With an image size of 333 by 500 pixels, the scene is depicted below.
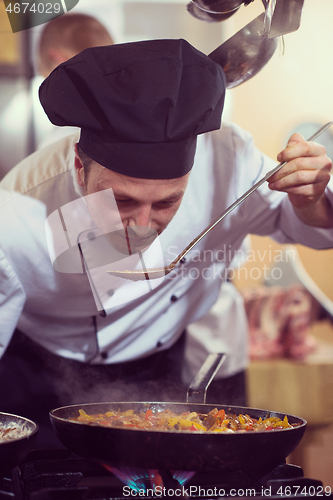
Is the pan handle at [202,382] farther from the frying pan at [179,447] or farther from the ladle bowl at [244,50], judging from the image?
the ladle bowl at [244,50]

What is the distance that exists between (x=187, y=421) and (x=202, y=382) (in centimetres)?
23

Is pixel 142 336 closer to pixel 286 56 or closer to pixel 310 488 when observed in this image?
pixel 310 488

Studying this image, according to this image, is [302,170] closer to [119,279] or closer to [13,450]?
[119,279]

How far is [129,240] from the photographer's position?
100 cm

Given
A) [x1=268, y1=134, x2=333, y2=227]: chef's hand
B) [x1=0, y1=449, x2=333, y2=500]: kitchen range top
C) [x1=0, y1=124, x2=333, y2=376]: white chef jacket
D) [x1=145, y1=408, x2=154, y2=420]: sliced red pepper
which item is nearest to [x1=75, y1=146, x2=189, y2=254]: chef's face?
[x1=0, y1=124, x2=333, y2=376]: white chef jacket

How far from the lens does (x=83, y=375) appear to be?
1.30 m

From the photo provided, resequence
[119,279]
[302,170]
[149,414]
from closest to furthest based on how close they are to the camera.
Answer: [149,414]
[302,170]
[119,279]

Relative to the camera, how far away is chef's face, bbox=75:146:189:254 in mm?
875

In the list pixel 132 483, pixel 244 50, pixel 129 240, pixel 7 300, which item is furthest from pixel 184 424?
pixel 244 50

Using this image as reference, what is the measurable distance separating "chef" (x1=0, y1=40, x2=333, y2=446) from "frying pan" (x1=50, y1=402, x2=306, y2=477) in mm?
420

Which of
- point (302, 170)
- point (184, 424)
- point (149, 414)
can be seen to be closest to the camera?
point (184, 424)

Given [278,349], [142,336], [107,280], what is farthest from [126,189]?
[278,349]

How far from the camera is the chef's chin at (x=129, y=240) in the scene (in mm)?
986

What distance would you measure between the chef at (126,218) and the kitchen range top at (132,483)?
393 millimetres
